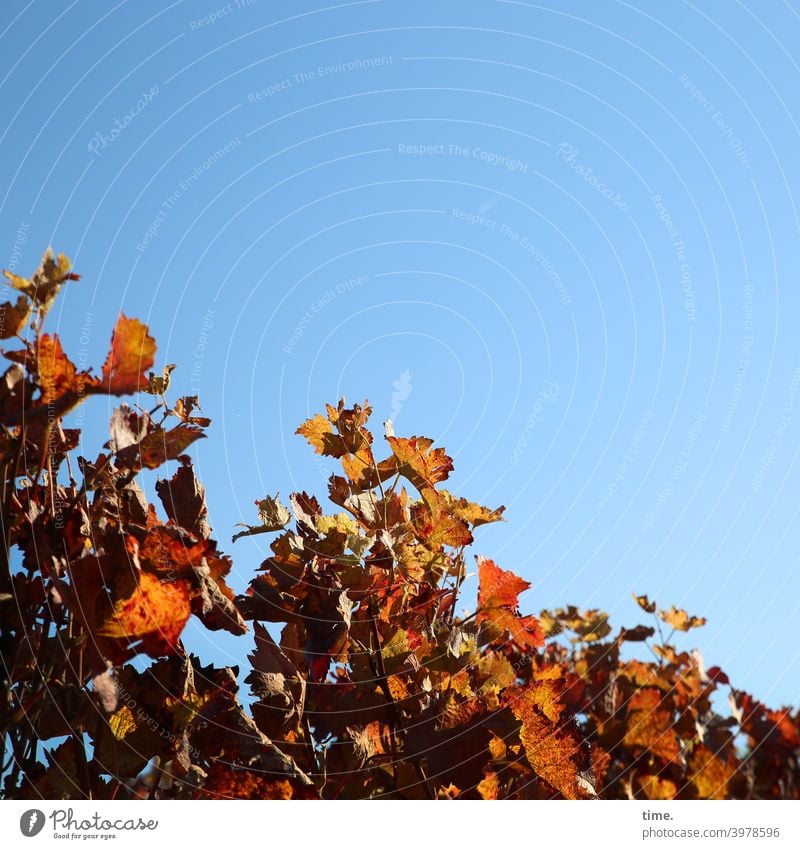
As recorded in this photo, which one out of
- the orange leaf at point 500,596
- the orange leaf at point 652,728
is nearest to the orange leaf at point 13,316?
the orange leaf at point 500,596

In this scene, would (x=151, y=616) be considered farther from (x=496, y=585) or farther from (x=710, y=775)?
(x=710, y=775)

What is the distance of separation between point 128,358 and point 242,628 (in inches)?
18.7

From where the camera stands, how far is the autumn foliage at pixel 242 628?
128 cm

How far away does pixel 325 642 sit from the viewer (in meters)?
1.48

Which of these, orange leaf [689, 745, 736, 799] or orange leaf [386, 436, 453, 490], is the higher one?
orange leaf [386, 436, 453, 490]

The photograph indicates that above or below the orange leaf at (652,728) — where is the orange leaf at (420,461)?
above

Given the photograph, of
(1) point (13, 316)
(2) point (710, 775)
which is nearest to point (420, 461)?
(1) point (13, 316)

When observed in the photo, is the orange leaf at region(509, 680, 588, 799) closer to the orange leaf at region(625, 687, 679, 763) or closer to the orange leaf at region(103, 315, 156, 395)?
the orange leaf at region(625, 687, 679, 763)

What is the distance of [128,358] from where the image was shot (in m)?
1.32

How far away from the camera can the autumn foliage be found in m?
1.28

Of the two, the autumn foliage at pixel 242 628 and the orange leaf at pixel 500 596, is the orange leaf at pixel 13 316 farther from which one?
the orange leaf at pixel 500 596

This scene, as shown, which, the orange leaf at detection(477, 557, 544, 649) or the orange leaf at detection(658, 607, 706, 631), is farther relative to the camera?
the orange leaf at detection(658, 607, 706, 631)

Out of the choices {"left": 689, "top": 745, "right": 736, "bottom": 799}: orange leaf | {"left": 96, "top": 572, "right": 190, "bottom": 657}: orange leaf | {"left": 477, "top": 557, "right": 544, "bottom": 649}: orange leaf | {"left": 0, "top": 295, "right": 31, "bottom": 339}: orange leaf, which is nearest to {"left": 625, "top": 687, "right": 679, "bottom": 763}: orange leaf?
{"left": 689, "top": 745, "right": 736, "bottom": 799}: orange leaf
